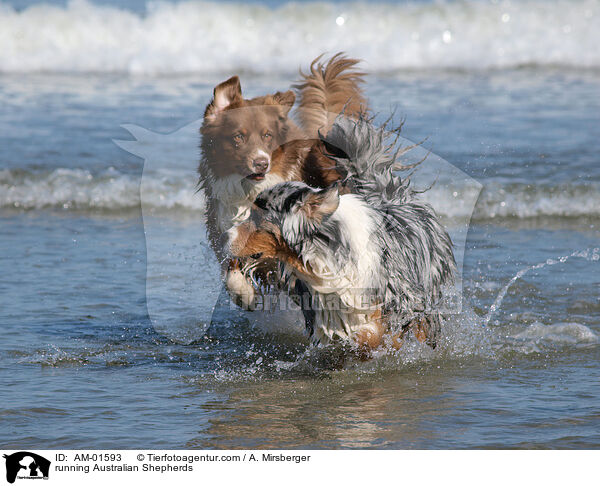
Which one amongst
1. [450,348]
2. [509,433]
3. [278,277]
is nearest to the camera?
[509,433]

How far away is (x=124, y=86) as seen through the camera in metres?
14.6

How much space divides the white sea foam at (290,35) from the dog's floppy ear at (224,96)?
36.1ft

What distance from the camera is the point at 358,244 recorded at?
4266 millimetres

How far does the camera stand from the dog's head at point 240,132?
5148 mm

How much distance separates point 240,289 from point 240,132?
1.00m

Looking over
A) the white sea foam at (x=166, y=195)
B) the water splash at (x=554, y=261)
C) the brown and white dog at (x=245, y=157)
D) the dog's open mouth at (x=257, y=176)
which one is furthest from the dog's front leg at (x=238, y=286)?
the white sea foam at (x=166, y=195)

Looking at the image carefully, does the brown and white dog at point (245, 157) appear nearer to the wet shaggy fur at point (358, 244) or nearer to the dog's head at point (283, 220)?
the wet shaggy fur at point (358, 244)

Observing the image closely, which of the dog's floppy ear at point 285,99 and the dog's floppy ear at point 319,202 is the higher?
the dog's floppy ear at point 285,99

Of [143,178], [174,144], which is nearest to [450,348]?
[174,144]

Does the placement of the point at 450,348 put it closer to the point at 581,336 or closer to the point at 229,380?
the point at 581,336

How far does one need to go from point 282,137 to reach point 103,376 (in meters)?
1.90

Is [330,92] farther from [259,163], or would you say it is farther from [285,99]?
[259,163]

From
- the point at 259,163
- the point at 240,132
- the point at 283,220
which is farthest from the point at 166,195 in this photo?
the point at 283,220

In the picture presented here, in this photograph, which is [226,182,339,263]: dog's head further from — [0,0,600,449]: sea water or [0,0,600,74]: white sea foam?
[0,0,600,74]: white sea foam
